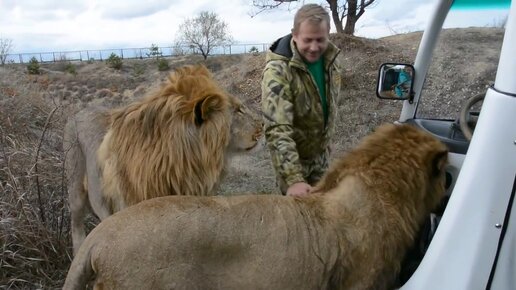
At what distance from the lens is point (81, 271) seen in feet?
7.32

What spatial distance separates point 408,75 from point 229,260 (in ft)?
6.62

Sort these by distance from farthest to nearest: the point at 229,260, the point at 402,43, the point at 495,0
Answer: the point at 402,43
the point at 495,0
the point at 229,260

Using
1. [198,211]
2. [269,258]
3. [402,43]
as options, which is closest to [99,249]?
[198,211]

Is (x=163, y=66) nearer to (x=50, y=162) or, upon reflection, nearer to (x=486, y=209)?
(x=50, y=162)

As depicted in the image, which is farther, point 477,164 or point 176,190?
point 176,190

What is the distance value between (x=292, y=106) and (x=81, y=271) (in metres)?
1.87

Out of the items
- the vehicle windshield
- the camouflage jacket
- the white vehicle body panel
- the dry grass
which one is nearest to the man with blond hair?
the camouflage jacket

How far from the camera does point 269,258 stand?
2145mm

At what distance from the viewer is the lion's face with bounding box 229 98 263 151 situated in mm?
3747

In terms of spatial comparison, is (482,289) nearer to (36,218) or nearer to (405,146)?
(405,146)

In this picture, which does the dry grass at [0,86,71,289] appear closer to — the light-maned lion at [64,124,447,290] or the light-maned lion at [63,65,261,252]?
the light-maned lion at [63,65,261,252]

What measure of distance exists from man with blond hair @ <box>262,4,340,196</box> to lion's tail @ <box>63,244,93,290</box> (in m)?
1.34

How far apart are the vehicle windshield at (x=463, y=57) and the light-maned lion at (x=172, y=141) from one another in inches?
51.0

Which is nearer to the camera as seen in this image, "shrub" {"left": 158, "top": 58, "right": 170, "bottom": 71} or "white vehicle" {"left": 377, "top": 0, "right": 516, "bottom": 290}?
"white vehicle" {"left": 377, "top": 0, "right": 516, "bottom": 290}
